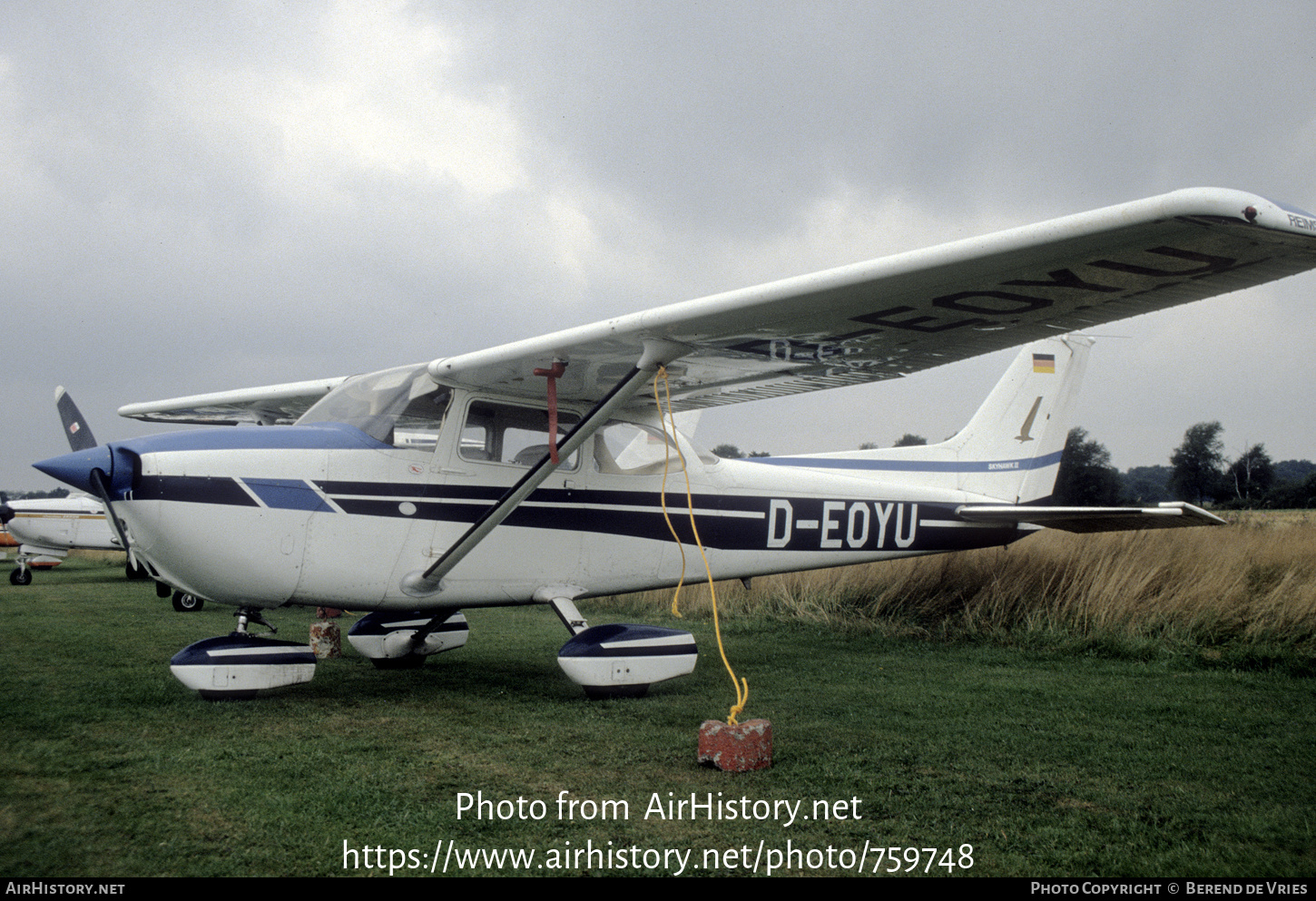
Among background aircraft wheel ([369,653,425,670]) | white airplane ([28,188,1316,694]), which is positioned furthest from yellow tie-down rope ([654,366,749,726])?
background aircraft wheel ([369,653,425,670])

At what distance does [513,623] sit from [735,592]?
121 inches

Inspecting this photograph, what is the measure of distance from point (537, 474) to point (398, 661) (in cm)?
249

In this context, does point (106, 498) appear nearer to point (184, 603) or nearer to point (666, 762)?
point (666, 762)

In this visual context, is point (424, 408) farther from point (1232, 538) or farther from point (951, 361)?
point (1232, 538)

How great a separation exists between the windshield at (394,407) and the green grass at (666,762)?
1.68 m

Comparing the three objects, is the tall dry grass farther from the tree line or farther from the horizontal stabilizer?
the tree line

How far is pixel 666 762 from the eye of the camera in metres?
3.66

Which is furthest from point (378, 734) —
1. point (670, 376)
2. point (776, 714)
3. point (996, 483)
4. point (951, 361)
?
point (996, 483)

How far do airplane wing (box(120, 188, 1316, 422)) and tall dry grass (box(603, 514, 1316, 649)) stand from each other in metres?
3.57

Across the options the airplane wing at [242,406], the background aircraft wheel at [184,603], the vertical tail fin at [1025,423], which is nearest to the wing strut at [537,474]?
the airplane wing at [242,406]

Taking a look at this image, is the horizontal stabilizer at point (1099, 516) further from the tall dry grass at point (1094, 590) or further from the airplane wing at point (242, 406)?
the airplane wing at point (242, 406)

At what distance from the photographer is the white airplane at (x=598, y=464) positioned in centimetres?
372

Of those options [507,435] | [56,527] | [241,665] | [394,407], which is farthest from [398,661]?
[56,527]

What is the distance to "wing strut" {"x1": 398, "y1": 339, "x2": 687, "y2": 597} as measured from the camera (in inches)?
186
